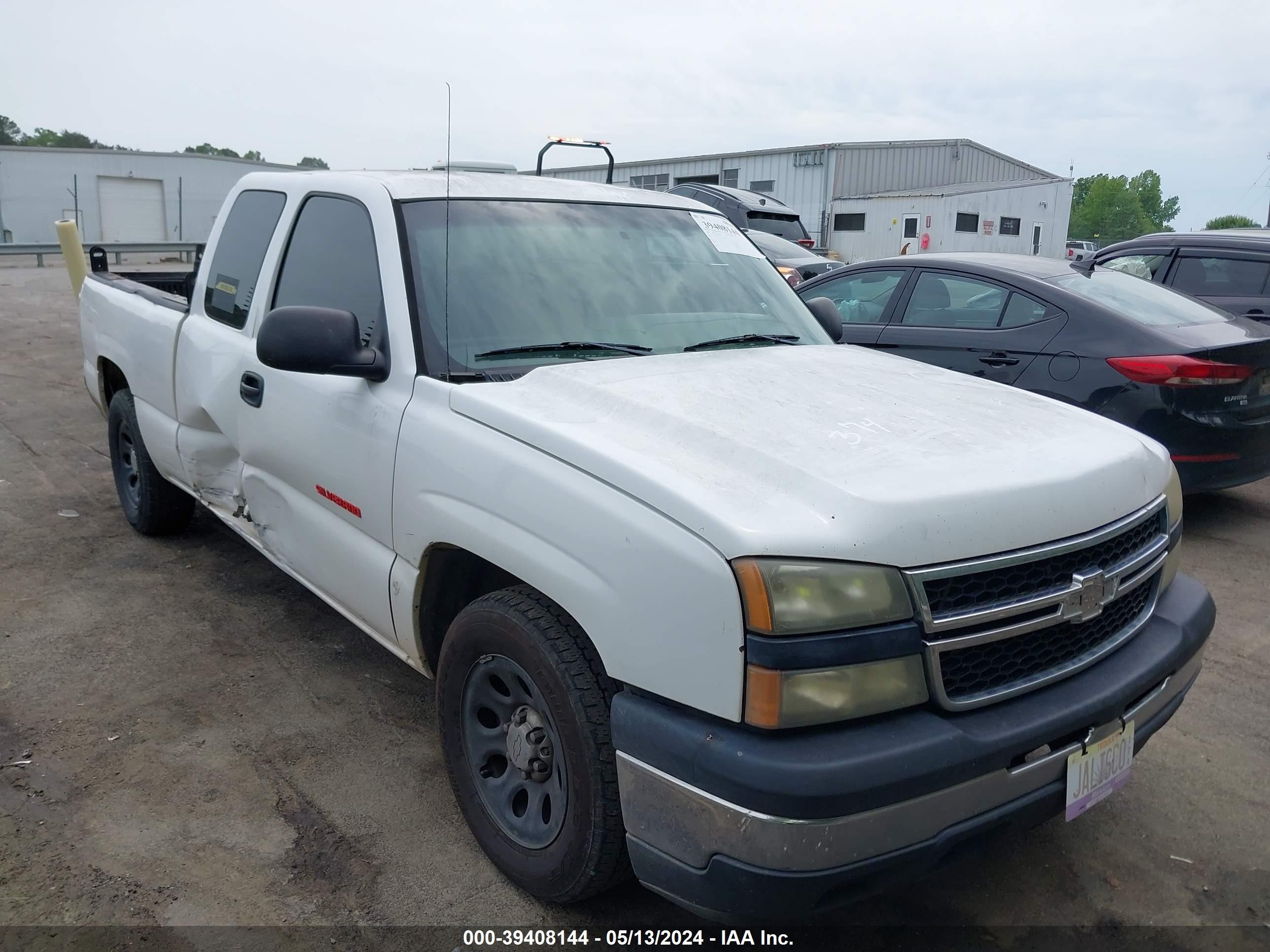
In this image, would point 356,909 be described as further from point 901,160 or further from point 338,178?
point 901,160

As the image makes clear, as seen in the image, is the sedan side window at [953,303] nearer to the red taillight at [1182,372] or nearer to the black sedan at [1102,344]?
the black sedan at [1102,344]

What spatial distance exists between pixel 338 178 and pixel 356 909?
241 cm

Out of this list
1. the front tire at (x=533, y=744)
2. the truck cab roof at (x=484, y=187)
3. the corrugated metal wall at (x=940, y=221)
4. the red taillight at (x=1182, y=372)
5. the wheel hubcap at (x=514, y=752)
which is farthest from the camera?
the corrugated metal wall at (x=940, y=221)

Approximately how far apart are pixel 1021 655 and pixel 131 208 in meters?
45.8

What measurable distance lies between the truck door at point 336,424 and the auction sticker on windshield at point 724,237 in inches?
49.5

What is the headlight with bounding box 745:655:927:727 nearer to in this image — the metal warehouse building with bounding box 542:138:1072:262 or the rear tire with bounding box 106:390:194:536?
the rear tire with bounding box 106:390:194:536

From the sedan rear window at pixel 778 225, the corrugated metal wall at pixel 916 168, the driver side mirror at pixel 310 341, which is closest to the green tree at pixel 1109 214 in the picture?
the corrugated metal wall at pixel 916 168

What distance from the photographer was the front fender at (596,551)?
78.7 inches

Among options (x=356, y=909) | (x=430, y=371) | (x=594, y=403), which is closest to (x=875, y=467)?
(x=594, y=403)

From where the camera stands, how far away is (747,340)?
3.48 m

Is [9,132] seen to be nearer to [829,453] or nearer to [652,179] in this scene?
[652,179]

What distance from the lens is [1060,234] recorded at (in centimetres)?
3469

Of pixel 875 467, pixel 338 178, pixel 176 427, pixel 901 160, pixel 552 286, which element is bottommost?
pixel 176 427

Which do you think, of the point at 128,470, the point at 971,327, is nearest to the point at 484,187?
the point at 128,470
